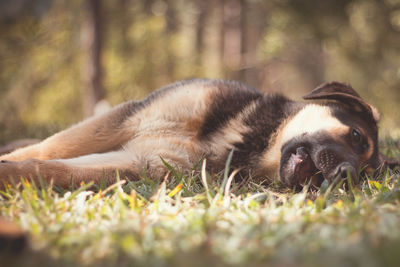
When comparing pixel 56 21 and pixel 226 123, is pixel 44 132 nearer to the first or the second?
pixel 226 123

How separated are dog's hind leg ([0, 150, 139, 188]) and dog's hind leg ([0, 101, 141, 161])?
226 mm

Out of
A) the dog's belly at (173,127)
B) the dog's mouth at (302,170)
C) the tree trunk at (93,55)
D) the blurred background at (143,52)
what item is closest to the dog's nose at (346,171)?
the dog's mouth at (302,170)

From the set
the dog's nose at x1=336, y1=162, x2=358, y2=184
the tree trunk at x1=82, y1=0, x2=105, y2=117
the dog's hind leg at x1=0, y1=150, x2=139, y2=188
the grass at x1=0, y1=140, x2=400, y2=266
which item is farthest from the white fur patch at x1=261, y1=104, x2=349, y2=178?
the tree trunk at x1=82, y1=0, x2=105, y2=117

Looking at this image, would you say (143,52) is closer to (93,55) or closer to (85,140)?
(93,55)

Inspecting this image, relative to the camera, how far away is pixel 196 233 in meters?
1.72

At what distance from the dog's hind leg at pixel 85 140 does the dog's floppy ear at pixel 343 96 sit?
69.8 inches

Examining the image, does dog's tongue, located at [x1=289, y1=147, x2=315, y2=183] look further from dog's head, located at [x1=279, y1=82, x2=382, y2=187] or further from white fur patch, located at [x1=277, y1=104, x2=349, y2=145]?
white fur patch, located at [x1=277, y1=104, x2=349, y2=145]

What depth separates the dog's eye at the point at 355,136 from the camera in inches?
133

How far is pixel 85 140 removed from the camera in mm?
3689

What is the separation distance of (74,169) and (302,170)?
5.90ft

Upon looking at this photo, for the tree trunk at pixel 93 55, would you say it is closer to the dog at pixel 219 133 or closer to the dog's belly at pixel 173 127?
the dog at pixel 219 133

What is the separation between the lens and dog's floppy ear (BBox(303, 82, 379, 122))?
3348 millimetres

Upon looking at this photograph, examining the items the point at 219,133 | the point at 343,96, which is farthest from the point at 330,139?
the point at 219,133

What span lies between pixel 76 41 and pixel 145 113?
449 inches
